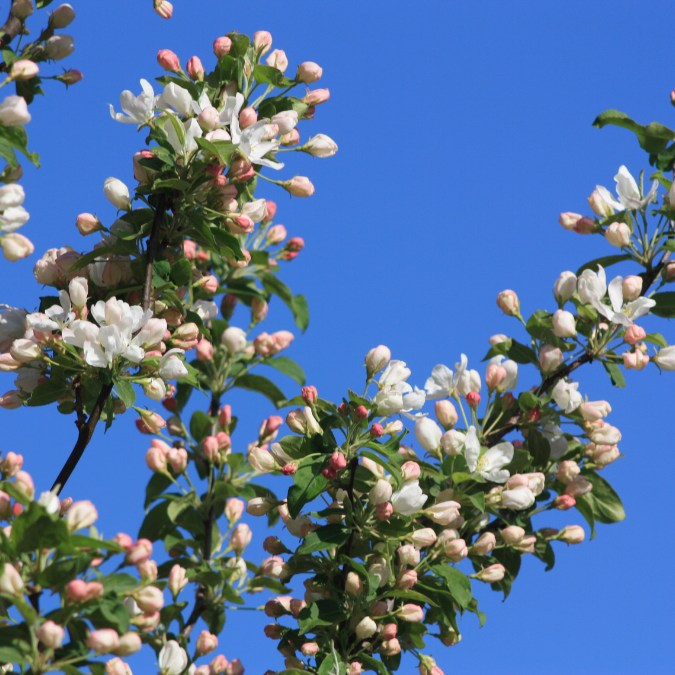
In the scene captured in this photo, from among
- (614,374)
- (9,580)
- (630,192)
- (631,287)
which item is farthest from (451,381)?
(9,580)

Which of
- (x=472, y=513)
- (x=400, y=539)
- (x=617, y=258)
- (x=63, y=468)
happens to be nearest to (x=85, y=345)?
(x=63, y=468)

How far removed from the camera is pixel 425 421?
11.9ft

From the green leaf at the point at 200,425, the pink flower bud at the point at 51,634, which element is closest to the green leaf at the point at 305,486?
the pink flower bud at the point at 51,634

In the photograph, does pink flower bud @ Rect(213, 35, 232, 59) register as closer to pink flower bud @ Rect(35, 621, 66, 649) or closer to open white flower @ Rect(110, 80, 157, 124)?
open white flower @ Rect(110, 80, 157, 124)

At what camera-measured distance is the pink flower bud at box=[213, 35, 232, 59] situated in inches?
145

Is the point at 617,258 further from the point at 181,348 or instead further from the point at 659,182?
the point at 181,348

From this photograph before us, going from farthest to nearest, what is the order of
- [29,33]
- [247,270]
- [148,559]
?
1. [247,270]
2. [29,33]
3. [148,559]

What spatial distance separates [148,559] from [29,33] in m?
1.88

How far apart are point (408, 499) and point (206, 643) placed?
2.84 feet

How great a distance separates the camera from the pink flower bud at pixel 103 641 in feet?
8.20

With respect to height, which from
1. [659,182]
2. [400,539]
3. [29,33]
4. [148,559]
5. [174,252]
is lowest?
[148,559]


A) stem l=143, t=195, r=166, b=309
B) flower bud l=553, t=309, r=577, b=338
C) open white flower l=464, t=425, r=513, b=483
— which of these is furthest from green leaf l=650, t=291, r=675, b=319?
stem l=143, t=195, r=166, b=309

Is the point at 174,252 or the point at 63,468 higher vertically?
the point at 174,252

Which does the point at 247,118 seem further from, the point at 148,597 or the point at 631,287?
the point at 148,597
